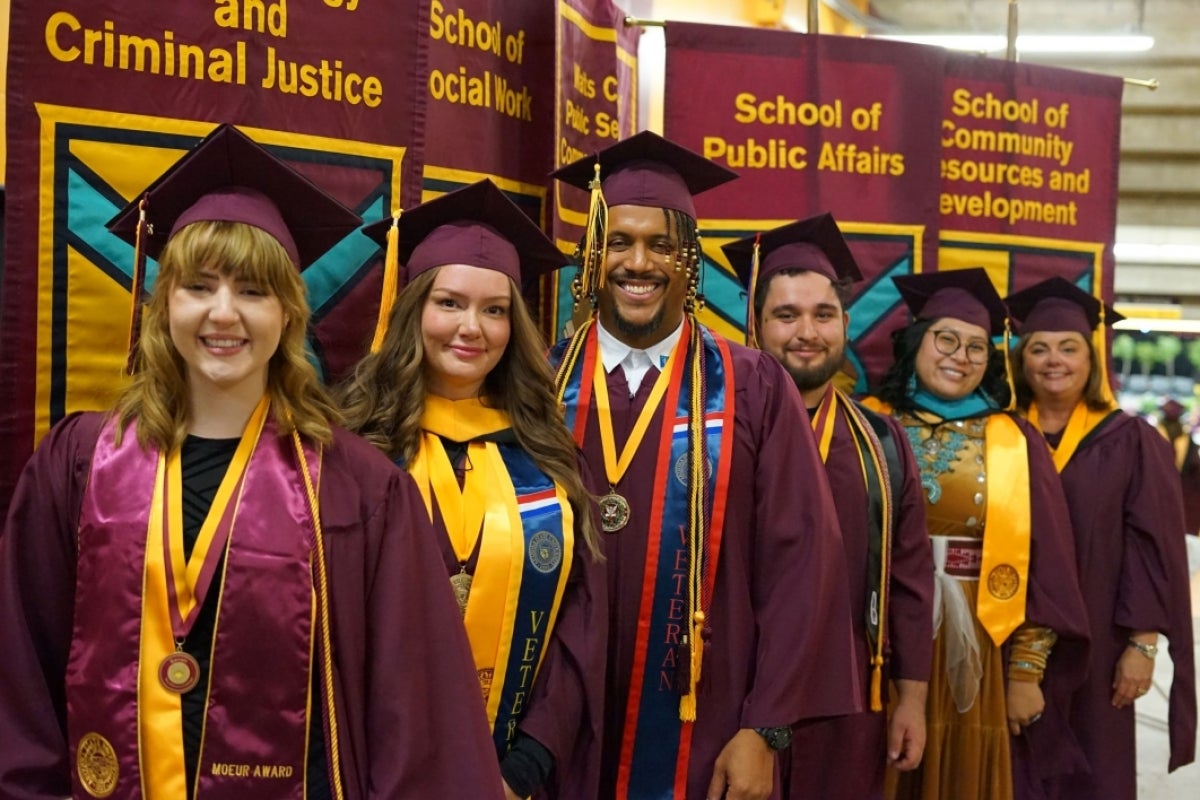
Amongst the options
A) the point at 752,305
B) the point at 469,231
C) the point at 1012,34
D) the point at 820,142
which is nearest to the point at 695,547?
the point at 469,231

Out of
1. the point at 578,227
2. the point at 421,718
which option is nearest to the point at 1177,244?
the point at 578,227

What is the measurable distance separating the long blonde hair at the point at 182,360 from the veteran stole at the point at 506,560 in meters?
0.36

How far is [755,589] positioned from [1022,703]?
1.43m

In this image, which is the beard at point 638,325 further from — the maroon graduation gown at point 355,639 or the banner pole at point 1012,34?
the banner pole at point 1012,34

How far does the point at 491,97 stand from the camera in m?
3.25

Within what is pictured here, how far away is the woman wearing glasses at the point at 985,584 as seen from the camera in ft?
11.4

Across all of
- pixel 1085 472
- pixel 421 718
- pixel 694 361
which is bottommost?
pixel 421 718

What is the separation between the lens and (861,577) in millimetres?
3035

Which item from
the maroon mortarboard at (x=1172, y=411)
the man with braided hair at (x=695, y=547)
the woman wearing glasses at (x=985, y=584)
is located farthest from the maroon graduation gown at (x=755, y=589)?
the maroon mortarboard at (x=1172, y=411)

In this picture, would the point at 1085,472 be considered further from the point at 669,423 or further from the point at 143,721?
the point at 143,721

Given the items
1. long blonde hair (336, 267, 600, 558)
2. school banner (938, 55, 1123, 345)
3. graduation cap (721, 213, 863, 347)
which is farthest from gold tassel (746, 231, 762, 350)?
school banner (938, 55, 1123, 345)

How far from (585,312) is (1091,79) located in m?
2.68

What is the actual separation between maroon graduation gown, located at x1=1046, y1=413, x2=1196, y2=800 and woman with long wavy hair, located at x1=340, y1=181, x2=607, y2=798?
2.17 m

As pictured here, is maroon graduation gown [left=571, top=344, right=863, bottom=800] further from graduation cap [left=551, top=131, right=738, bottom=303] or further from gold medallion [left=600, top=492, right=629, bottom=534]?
graduation cap [left=551, top=131, right=738, bottom=303]
